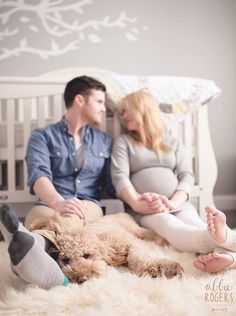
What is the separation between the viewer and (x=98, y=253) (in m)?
1.04

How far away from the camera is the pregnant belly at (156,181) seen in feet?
5.11

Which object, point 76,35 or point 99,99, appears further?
point 76,35

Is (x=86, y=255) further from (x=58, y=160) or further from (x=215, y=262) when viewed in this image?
(x=58, y=160)

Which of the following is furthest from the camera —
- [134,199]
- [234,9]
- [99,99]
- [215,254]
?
[234,9]

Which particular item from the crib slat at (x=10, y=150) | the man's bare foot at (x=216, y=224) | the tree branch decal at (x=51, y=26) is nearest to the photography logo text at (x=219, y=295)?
the man's bare foot at (x=216, y=224)

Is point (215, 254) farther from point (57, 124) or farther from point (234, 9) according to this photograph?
point (234, 9)

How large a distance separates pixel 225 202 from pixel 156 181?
851 millimetres

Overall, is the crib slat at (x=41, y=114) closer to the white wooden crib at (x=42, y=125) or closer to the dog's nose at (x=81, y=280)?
the white wooden crib at (x=42, y=125)

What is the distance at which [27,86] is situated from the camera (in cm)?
167

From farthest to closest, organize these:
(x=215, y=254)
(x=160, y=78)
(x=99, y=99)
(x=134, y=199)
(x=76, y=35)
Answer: (x=76, y=35), (x=160, y=78), (x=99, y=99), (x=134, y=199), (x=215, y=254)

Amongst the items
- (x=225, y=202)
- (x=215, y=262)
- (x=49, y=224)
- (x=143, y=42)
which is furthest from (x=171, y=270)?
(x=143, y=42)

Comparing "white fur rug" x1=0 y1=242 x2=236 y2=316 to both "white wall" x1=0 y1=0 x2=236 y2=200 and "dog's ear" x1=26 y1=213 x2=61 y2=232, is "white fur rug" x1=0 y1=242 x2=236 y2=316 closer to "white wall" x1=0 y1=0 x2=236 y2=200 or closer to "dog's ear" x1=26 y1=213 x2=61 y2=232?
"dog's ear" x1=26 y1=213 x2=61 y2=232

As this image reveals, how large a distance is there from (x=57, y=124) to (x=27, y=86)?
0.22 m

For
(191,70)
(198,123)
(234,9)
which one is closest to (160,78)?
(198,123)
